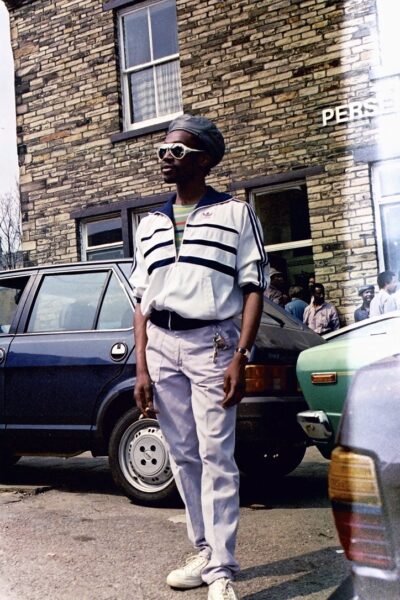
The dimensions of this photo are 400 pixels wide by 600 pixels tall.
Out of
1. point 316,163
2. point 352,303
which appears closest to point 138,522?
point 352,303

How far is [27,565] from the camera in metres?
3.64

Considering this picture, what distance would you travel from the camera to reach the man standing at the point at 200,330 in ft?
9.82

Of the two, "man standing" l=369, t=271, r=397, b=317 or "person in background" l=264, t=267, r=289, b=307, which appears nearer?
"man standing" l=369, t=271, r=397, b=317

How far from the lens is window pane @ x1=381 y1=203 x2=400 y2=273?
9344 mm

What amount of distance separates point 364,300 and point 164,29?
17.6ft

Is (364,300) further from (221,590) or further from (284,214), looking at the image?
(221,590)

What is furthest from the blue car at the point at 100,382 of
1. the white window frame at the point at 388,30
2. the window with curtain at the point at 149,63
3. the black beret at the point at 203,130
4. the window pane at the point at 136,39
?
the window pane at the point at 136,39

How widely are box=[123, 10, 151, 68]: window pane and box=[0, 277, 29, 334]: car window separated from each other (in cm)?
683

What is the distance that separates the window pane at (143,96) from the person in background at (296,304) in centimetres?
378

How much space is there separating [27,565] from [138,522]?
891mm

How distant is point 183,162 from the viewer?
10.3ft

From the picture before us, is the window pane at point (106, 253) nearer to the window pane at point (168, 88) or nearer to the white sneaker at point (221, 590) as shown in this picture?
the window pane at point (168, 88)

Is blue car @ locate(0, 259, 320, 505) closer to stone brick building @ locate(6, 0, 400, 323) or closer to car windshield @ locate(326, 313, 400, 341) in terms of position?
car windshield @ locate(326, 313, 400, 341)

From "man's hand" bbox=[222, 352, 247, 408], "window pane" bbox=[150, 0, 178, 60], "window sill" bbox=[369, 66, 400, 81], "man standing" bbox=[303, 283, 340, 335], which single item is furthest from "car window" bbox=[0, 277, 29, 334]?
"window pane" bbox=[150, 0, 178, 60]
